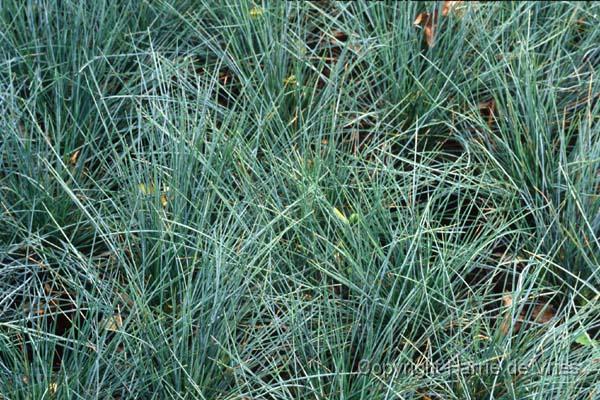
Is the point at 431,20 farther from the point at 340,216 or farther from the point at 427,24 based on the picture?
the point at 340,216

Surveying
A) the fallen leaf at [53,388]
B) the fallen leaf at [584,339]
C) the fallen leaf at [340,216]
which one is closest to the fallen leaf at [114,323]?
the fallen leaf at [53,388]

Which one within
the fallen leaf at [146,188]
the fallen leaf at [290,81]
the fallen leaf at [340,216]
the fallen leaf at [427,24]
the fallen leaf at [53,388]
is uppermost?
the fallen leaf at [427,24]

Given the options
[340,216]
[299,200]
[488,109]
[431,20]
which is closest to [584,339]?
[340,216]

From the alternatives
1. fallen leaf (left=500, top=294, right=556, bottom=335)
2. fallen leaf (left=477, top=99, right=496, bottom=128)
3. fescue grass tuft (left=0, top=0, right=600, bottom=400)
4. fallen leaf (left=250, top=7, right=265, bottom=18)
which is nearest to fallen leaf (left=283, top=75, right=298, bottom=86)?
fescue grass tuft (left=0, top=0, right=600, bottom=400)

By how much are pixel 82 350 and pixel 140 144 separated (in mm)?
821

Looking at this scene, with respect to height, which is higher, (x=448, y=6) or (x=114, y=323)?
(x=448, y=6)

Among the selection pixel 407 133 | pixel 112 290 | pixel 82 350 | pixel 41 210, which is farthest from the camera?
pixel 407 133

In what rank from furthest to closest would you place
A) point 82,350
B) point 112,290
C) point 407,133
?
point 407,133
point 112,290
point 82,350

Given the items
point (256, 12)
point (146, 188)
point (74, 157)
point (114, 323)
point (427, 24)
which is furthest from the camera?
point (427, 24)

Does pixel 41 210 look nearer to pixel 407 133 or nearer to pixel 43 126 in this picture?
pixel 43 126

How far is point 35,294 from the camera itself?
280cm

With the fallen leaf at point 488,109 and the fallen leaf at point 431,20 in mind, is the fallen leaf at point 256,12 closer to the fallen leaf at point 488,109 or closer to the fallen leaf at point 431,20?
the fallen leaf at point 431,20

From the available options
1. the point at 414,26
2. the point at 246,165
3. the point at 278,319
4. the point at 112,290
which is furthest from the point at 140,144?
the point at 414,26

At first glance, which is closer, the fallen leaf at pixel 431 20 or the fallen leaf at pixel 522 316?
the fallen leaf at pixel 522 316
